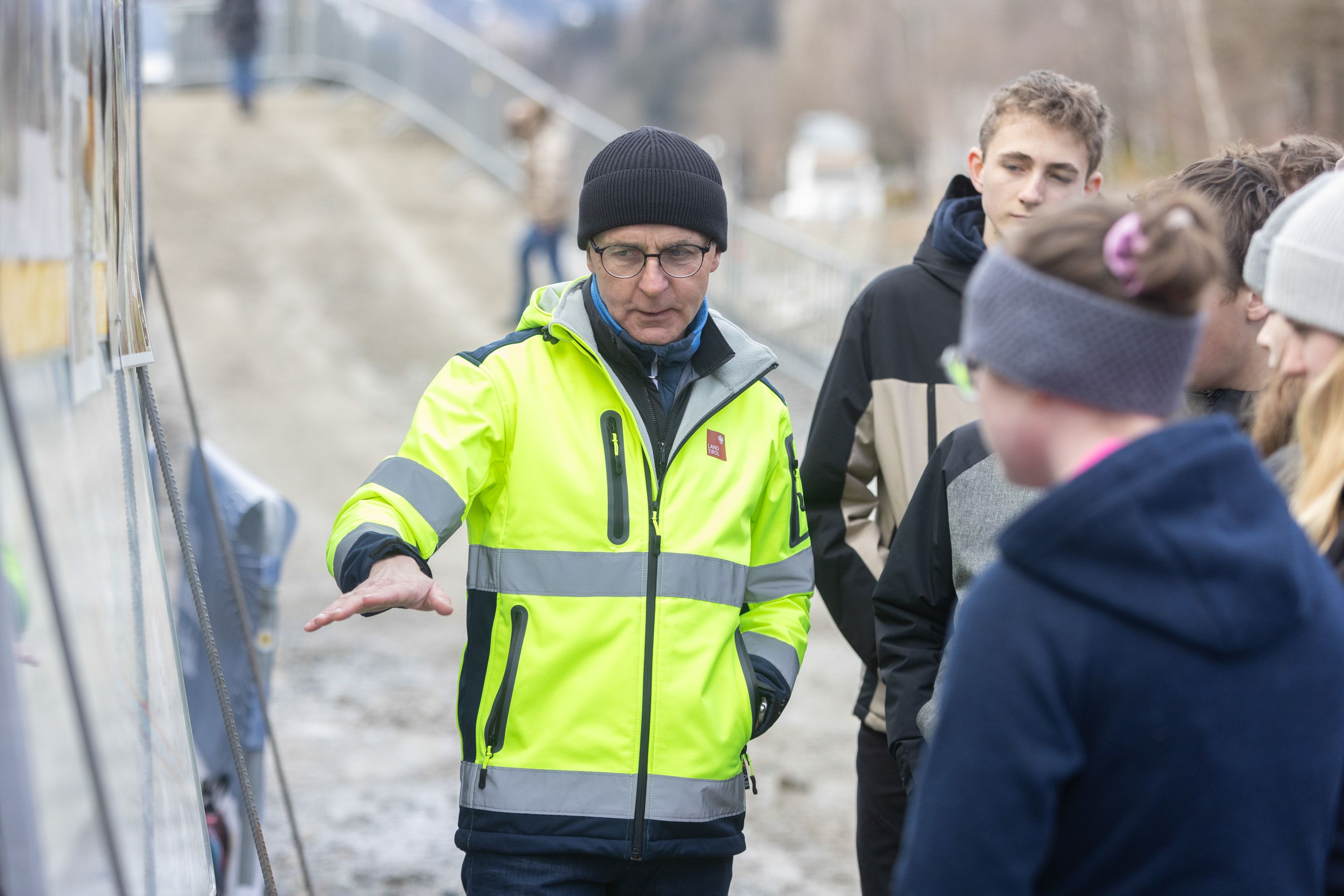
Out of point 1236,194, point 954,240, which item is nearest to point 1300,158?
point 1236,194

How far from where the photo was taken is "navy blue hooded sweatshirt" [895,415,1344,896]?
1391mm

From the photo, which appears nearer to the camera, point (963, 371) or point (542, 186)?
point (963, 371)

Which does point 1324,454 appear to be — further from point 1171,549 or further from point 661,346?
point 661,346

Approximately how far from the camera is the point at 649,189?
2.54 m

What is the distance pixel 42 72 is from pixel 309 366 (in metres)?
10.5

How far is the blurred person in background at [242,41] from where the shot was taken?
1661 cm

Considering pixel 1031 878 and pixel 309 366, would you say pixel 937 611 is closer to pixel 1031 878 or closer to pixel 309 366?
pixel 1031 878

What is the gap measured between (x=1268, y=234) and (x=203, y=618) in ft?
5.85

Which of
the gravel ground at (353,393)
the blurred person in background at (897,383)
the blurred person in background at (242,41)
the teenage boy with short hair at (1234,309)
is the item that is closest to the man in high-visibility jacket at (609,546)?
the blurred person in background at (897,383)

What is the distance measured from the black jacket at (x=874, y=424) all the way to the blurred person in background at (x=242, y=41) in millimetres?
15241

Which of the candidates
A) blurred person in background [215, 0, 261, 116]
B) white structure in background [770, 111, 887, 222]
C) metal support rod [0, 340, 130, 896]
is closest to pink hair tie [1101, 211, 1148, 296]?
metal support rod [0, 340, 130, 896]

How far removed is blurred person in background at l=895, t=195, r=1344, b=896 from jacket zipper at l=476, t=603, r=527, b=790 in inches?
41.9

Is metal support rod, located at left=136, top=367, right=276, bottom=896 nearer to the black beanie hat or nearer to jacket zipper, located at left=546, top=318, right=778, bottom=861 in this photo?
jacket zipper, located at left=546, top=318, right=778, bottom=861

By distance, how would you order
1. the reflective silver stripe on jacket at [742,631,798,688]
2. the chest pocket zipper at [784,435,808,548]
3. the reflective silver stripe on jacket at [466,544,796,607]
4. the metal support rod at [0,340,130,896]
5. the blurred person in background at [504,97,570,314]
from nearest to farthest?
the metal support rod at [0,340,130,896], the reflective silver stripe on jacket at [466,544,796,607], the reflective silver stripe on jacket at [742,631,798,688], the chest pocket zipper at [784,435,808,548], the blurred person in background at [504,97,570,314]
